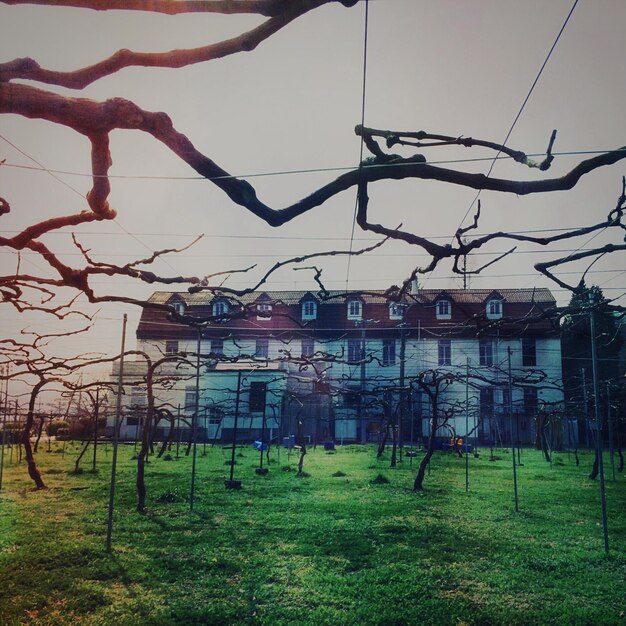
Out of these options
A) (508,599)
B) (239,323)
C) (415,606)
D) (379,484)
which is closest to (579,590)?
(508,599)

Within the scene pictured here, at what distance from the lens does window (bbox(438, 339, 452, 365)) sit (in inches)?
1542

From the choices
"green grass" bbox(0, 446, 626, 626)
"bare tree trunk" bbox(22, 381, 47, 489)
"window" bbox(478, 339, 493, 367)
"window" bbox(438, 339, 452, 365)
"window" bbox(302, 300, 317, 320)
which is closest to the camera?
"green grass" bbox(0, 446, 626, 626)

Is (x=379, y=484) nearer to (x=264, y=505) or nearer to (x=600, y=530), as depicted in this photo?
(x=264, y=505)

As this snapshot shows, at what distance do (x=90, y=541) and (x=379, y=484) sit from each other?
9.65m

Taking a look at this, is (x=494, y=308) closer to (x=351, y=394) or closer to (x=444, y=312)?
(x=444, y=312)

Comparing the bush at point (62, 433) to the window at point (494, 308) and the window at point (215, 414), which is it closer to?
the window at point (215, 414)

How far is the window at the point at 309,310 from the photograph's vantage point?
42125 mm

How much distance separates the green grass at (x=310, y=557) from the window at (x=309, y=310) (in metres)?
27.1

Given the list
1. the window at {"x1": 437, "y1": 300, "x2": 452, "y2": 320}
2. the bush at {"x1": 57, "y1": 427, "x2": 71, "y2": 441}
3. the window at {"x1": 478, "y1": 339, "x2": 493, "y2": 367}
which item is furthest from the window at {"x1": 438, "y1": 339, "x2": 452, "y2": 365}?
the bush at {"x1": 57, "y1": 427, "x2": 71, "y2": 441}

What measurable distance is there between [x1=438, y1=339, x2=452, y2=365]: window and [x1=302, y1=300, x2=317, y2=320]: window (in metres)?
10.4

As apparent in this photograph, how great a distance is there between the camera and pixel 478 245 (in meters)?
4.80

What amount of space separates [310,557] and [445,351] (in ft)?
109

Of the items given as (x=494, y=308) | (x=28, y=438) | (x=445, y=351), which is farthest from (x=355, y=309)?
(x=28, y=438)

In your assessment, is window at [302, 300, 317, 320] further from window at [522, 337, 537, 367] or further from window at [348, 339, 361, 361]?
window at [522, 337, 537, 367]
